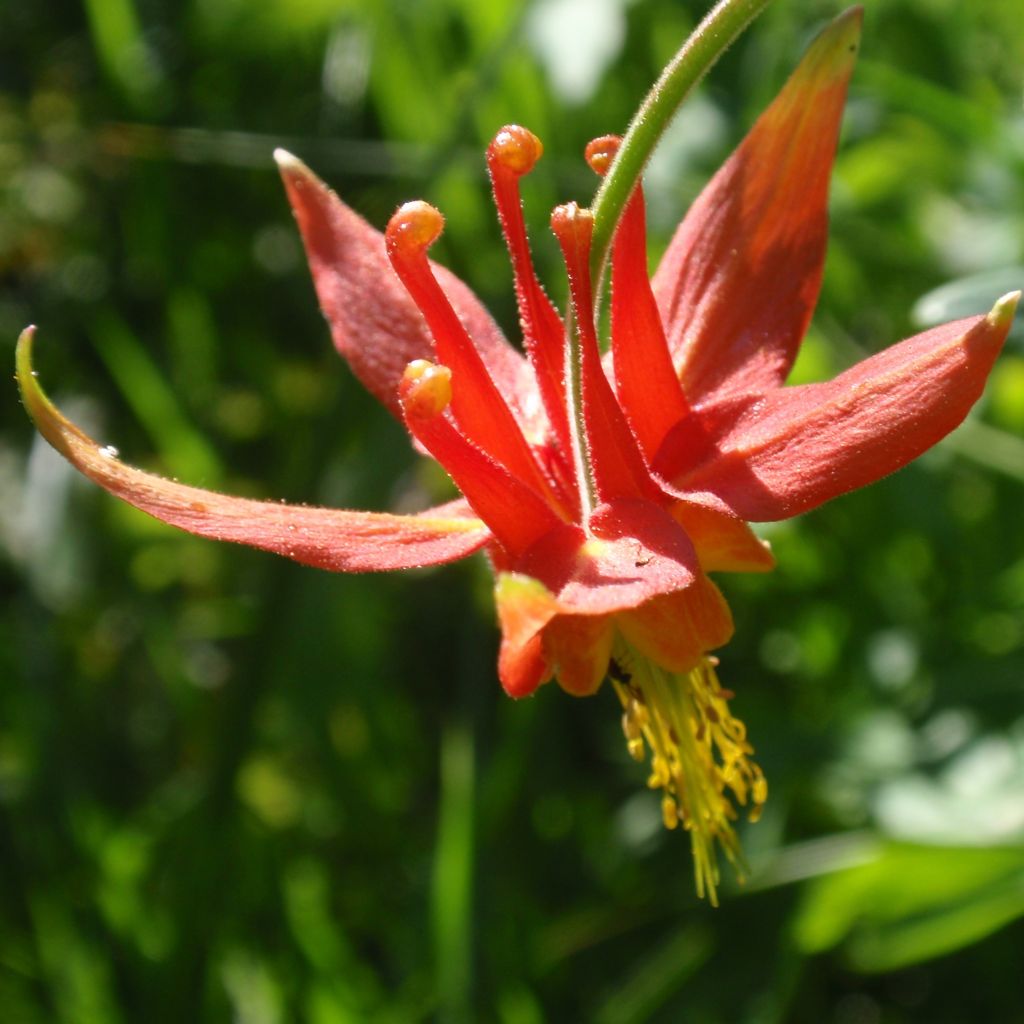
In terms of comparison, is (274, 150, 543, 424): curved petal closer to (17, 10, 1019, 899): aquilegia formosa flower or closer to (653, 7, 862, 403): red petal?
(17, 10, 1019, 899): aquilegia formosa flower

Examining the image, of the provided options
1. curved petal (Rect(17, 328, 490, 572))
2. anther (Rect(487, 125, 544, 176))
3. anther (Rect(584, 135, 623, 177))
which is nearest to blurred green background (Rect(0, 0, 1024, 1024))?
anther (Rect(584, 135, 623, 177))

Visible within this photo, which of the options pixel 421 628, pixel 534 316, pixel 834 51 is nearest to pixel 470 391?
pixel 534 316

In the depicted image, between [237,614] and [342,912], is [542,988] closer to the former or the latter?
[342,912]

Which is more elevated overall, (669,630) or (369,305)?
(369,305)

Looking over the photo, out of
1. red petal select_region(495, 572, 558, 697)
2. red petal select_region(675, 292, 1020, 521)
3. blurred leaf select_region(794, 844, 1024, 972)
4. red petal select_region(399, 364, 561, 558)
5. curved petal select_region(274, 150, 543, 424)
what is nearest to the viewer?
A: red petal select_region(495, 572, 558, 697)

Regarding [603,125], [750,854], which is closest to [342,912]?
[750,854]

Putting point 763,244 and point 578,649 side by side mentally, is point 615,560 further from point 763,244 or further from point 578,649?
point 763,244

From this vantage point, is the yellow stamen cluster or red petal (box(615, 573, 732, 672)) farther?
the yellow stamen cluster
